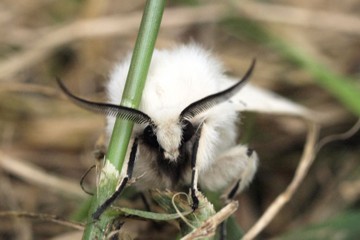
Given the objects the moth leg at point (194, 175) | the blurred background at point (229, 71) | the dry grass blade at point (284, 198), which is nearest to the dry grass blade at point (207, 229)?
the moth leg at point (194, 175)

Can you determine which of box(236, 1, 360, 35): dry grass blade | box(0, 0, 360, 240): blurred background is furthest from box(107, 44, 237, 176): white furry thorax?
box(236, 1, 360, 35): dry grass blade

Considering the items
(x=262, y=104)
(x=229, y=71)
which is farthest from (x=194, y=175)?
(x=229, y=71)

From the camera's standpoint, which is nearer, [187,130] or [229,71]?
[187,130]

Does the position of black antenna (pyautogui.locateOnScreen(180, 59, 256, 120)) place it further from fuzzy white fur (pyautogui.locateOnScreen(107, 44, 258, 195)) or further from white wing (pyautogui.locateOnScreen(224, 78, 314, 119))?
white wing (pyautogui.locateOnScreen(224, 78, 314, 119))

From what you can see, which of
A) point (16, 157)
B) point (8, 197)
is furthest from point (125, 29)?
point (8, 197)

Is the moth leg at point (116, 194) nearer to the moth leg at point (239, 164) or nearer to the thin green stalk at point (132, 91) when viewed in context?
the thin green stalk at point (132, 91)

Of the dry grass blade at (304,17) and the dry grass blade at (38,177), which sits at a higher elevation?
the dry grass blade at (304,17)

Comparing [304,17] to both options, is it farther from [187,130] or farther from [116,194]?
[116,194]
